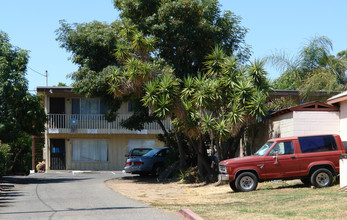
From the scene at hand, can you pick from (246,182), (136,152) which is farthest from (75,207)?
(136,152)

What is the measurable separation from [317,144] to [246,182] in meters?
2.70

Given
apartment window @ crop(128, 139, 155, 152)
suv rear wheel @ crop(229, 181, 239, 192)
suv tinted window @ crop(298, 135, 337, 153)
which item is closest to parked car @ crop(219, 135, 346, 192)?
suv tinted window @ crop(298, 135, 337, 153)

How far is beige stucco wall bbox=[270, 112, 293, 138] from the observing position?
2003 centimetres

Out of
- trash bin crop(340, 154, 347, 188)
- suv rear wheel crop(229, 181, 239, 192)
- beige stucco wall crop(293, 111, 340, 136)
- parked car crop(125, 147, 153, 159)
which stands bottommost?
suv rear wheel crop(229, 181, 239, 192)

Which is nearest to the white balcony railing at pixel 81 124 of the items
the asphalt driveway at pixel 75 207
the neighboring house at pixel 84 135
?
the neighboring house at pixel 84 135

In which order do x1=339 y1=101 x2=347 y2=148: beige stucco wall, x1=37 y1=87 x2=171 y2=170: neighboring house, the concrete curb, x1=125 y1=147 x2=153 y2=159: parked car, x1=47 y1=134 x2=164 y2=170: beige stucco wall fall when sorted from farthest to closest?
1. x1=47 y1=134 x2=164 y2=170: beige stucco wall
2. x1=37 y1=87 x2=171 y2=170: neighboring house
3. x1=125 y1=147 x2=153 y2=159: parked car
4. x1=339 y1=101 x2=347 y2=148: beige stucco wall
5. the concrete curb

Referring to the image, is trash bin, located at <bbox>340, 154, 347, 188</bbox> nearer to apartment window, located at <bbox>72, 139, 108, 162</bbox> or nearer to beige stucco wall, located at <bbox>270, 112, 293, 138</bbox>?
beige stucco wall, located at <bbox>270, 112, 293, 138</bbox>

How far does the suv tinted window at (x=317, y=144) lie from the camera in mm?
16875

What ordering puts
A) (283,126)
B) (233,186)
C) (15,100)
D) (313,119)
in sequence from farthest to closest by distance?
(15,100), (283,126), (313,119), (233,186)

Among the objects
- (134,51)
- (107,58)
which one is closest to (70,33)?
(107,58)

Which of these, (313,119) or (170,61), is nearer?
(313,119)

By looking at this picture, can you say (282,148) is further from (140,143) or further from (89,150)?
(89,150)

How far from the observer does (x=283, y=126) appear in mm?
20828

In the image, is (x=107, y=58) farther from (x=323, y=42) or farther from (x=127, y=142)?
(x=127, y=142)
